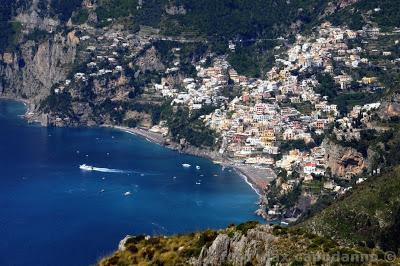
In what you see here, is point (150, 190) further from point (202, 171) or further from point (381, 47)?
point (381, 47)

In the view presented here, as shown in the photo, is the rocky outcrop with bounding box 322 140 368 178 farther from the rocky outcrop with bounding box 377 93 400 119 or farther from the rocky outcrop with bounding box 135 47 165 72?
the rocky outcrop with bounding box 135 47 165 72

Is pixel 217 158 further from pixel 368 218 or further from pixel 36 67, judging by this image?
pixel 36 67

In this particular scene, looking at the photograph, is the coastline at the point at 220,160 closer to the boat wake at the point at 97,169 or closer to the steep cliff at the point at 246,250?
the boat wake at the point at 97,169

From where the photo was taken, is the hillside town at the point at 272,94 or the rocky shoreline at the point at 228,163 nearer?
the hillside town at the point at 272,94

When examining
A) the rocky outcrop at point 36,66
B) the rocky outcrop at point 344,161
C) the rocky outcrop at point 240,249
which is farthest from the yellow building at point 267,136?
the rocky outcrop at point 240,249

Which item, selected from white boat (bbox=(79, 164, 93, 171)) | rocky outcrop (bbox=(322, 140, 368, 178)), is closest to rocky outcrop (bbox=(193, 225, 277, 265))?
rocky outcrop (bbox=(322, 140, 368, 178))
